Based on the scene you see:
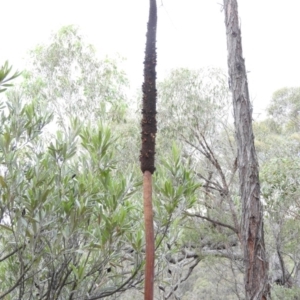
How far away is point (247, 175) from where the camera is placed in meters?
2.28

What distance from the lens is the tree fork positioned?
474mm

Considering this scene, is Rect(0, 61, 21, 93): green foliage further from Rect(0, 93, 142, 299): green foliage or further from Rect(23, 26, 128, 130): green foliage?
Rect(23, 26, 128, 130): green foliage

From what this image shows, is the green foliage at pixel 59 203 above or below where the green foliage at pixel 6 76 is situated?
below

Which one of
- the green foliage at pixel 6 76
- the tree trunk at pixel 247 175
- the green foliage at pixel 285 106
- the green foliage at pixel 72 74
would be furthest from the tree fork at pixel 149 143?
the green foliage at pixel 285 106

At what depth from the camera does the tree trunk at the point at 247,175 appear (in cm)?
218

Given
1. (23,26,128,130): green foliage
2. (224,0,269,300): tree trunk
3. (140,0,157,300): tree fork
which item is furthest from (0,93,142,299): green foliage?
(23,26,128,130): green foliage

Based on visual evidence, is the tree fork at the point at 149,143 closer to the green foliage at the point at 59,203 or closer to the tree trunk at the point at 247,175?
the green foliage at the point at 59,203

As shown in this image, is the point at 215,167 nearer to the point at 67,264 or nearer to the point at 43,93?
the point at 43,93

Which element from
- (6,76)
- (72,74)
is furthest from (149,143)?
(72,74)

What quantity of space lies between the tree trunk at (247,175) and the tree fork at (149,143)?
1.78 meters

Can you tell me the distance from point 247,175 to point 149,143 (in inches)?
73.1

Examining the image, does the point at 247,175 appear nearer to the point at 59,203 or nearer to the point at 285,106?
the point at 59,203

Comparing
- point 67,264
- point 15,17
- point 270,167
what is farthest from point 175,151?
point 15,17

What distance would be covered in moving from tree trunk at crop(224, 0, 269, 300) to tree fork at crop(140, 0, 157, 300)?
5.85ft
